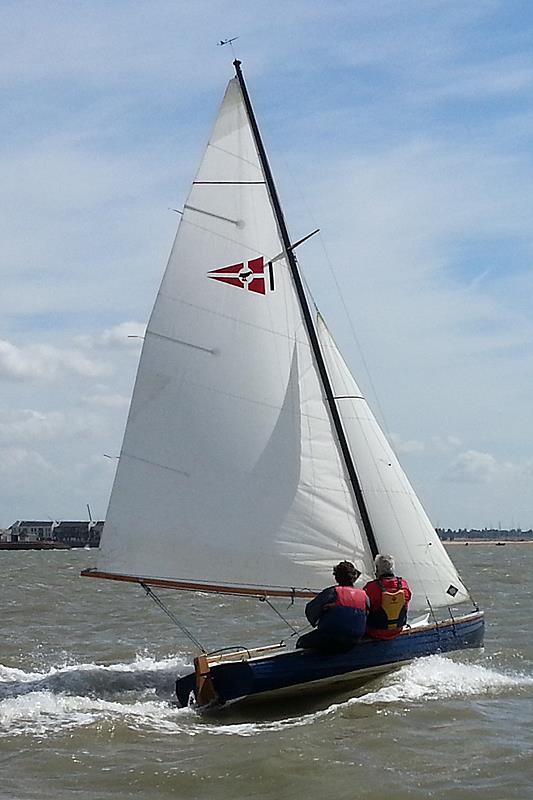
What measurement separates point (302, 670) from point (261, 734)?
121 cm

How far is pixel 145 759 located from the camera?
33.7 ft

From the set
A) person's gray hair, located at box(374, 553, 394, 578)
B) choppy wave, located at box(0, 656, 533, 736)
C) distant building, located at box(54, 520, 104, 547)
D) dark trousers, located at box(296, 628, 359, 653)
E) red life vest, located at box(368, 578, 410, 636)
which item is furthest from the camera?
distant building, located at box(54, 520, 104, 547)

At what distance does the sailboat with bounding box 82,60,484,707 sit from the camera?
13.2 m

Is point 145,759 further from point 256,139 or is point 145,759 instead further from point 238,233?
point 256,139

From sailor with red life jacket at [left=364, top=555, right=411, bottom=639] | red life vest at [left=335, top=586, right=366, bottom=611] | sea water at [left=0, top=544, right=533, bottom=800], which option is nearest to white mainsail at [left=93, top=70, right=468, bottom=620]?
sailor with red life jacket at [left=364, top=555, right=411, bottom=639]

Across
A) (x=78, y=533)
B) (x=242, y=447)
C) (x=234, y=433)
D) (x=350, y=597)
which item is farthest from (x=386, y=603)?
(x=78, y=533)

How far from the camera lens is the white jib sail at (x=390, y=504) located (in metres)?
14.3

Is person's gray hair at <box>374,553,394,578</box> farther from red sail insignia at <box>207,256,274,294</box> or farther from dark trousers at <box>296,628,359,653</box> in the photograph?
red sail insignia at <box>207,256,274,294</box>

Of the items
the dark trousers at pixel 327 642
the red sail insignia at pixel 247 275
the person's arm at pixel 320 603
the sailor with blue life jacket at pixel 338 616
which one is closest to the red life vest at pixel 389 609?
the sailor with blue life jacket at pixel 338 616

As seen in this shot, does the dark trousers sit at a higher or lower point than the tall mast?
lower

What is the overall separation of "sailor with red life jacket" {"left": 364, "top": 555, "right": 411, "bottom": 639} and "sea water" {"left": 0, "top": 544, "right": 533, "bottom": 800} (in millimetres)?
661

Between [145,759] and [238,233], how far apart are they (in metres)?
6.54

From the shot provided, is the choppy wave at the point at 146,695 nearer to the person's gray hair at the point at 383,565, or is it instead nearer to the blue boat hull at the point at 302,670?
the blue boat hull at the point at 302,670

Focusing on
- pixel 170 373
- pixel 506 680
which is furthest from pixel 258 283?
pixel 506 680
